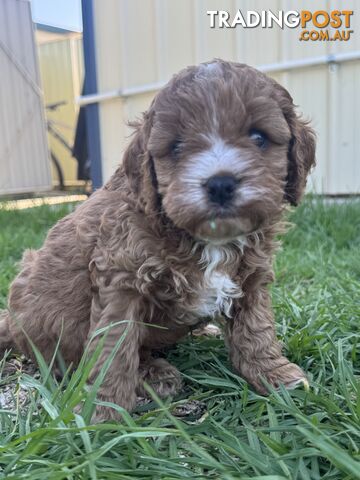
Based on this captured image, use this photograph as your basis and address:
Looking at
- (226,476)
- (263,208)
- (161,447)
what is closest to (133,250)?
(263,208)

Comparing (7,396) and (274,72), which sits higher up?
(274,72)

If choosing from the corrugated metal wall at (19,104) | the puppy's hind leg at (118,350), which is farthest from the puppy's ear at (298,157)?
the corrugated metal wall at (19,104)

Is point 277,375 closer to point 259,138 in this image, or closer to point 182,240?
point 182,240

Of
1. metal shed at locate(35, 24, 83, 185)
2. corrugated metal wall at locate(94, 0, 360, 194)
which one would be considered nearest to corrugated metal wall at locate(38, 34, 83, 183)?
metal shed at locate(35, 24, 83, 185)

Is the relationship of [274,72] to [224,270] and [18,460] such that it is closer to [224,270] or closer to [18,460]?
[224,270]

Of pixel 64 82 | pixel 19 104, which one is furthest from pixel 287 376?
pixel 64 82

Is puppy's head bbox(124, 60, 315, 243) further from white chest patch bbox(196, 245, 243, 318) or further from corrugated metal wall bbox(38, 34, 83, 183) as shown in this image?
corrugated metal wall bbox(38, 34, 83, 183)
